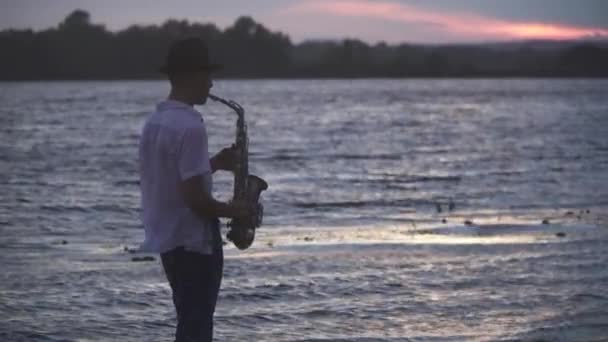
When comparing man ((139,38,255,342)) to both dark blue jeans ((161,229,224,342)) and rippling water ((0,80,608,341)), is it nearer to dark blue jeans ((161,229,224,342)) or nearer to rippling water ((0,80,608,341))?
dark blue jeans ((161,229,224,342))

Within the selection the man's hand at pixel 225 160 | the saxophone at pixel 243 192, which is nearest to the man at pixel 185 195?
the saxophone at pixel 243 192

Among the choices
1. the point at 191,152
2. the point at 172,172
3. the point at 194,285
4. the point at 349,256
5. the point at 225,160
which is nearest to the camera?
the point at 191,152

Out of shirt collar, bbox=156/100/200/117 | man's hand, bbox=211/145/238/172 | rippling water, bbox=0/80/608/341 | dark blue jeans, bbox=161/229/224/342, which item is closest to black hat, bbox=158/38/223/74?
shirt collar, bbox=156/100/200/117

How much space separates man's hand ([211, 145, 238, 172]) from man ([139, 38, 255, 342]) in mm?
286

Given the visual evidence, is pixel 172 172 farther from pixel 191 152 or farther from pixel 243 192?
pixel 243 192

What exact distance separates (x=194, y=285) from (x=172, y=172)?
0.60 metres

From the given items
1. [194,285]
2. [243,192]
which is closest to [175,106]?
[243,192]

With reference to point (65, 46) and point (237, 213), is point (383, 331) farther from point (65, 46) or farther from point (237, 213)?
point (65, 46)

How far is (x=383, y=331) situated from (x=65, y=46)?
527 ft

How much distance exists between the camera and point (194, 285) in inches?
237

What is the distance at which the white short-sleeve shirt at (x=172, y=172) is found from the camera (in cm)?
580

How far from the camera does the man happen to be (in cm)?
582

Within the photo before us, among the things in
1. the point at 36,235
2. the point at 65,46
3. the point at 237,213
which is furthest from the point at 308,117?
the point at 65,46

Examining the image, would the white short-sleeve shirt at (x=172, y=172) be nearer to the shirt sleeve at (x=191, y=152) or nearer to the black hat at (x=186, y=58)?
the shirt sleeve at (x=191, y=152)
